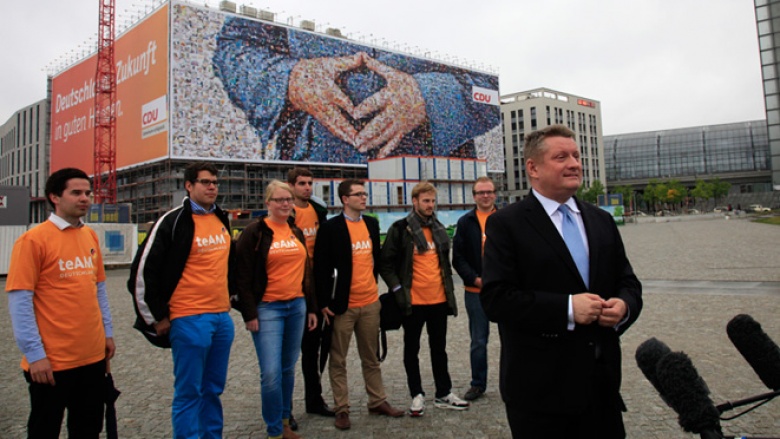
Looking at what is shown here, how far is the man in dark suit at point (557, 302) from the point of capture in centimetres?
203

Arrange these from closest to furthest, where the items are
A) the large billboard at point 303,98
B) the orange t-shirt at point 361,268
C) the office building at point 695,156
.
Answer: the orange t-shirt at point 361,268, the large billboard at point 303,98, the office building at point 695,156

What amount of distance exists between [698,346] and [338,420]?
14.9 ft

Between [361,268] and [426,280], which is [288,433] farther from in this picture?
[426,280]

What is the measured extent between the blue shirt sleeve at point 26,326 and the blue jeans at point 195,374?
2.43 feet

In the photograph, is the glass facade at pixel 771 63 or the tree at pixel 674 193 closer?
the glass facade at pixel 771 63

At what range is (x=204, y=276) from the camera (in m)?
3.51

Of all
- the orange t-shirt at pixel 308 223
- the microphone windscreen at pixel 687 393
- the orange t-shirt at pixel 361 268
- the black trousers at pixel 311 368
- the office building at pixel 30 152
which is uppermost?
the office building at pixel 30 152

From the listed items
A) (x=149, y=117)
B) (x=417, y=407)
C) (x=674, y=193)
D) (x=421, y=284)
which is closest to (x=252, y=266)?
(x=421, y=284)

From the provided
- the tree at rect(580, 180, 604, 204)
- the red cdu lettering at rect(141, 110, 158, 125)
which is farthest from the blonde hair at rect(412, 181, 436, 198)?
the tree at rect(580, 180, 604, 204)

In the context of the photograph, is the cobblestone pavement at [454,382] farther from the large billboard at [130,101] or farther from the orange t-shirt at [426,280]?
the large billboard at [130,101]

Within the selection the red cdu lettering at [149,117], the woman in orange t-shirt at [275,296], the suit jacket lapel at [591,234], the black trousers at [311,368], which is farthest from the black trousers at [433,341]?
the red cdu lettering at [149,117]

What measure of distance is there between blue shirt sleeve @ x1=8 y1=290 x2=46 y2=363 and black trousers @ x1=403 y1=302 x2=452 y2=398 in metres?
2.76

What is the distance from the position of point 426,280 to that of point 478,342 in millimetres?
797

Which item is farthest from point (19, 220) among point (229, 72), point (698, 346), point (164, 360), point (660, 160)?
point (660, 160)
